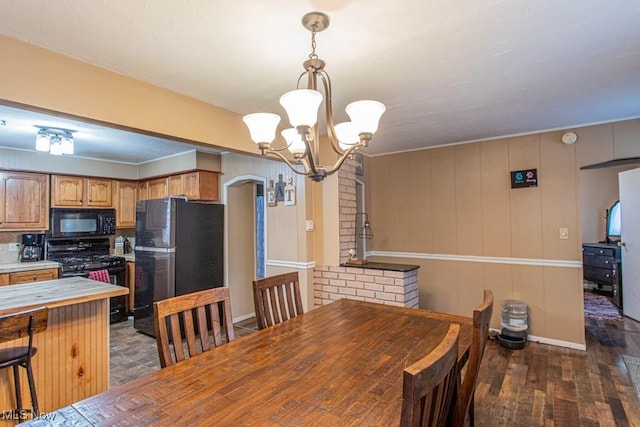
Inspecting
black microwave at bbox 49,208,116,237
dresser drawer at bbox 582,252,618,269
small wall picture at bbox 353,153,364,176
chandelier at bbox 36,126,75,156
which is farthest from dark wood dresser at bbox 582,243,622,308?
black microwave at bbox 49,208,116,237

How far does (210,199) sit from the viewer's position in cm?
427

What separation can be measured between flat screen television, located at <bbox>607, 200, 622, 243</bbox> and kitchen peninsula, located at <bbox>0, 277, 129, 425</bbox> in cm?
730

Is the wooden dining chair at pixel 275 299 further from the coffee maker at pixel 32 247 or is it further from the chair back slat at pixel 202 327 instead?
the coffee maker at pixel 32 247

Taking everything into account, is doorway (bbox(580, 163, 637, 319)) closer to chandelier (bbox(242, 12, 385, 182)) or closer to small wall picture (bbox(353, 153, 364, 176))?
small wall picture (bbox(353, 153, 364, 176))

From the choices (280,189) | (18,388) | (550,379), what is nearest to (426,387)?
(18,388)

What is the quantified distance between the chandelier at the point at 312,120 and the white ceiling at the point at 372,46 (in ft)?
0.52

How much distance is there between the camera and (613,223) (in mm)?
5621

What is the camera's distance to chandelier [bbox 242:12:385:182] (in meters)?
1.40

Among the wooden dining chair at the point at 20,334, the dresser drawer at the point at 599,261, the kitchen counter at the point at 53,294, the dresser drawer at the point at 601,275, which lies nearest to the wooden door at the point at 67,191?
the kitchen counter at the point at 53,294

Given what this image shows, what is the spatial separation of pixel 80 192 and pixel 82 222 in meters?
0.42

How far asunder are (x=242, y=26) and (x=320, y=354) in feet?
5.24

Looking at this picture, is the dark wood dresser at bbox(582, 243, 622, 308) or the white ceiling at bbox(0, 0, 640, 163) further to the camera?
the dark wood dresser at bbox(582, 243, 622, 308)

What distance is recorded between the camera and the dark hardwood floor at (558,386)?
2195 mm

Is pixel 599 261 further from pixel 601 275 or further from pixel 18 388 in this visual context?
pixel 18 388
